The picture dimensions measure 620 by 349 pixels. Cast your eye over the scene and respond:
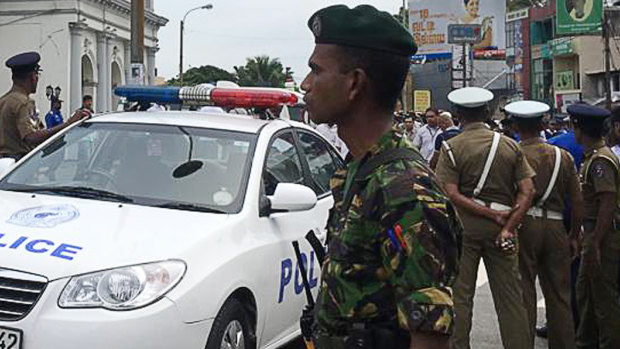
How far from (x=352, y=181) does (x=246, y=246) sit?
231cm

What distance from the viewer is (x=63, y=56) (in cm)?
4138

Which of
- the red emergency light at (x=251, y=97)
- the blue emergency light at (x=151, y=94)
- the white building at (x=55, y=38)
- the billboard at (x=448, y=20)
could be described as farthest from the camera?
the billboard at (x=448, y=20)

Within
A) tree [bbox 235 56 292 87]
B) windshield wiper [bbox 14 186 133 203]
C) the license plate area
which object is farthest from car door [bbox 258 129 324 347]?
tree [bbox 235 56 292 87]

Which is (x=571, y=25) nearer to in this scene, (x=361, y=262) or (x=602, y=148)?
(x=602, y=148)

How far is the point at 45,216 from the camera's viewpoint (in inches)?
159

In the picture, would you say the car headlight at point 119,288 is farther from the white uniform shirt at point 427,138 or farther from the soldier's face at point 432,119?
the soldier's face at point 432,119

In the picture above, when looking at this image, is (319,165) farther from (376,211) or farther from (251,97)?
(376,211)

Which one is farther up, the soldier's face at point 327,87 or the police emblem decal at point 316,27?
the police emblem decal at point 316,27

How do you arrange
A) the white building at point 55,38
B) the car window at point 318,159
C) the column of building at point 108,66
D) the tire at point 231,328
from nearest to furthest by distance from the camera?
the tire at point 231,328 → the car window at point 318,159 → the white building at point 55,38 → the column of building at point 108,66

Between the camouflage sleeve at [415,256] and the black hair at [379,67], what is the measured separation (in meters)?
0.28

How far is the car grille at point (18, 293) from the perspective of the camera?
135 inches

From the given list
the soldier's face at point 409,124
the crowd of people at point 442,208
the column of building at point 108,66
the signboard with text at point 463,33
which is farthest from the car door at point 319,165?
the column of building at point 108,66

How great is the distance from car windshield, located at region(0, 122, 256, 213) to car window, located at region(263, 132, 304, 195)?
0.17 meters

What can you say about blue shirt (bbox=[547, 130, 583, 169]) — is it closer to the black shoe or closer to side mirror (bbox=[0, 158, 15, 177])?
the black shoe
